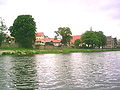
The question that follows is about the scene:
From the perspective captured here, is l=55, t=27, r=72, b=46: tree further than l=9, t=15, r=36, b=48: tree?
Yes


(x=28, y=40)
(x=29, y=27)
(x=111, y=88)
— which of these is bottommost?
(x=111, y=88)

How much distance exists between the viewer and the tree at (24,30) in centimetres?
10000

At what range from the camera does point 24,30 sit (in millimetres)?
100062

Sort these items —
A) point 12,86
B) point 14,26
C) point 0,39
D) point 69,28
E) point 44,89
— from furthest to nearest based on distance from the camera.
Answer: point 69,28 → point 14,26 → point 0,39 → point 12,86 → point 44,89

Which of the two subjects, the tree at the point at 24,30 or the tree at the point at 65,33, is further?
the tree at the point at 65,33

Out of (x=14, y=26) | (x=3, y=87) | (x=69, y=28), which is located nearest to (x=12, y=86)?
(x=3, y=87)

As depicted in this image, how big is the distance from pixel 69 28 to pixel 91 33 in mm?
17278

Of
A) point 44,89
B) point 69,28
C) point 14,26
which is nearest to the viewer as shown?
point 44,89

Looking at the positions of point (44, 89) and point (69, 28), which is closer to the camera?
point (44, 89)

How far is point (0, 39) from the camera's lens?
97750mm

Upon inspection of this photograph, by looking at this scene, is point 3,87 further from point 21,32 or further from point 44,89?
point 21,32

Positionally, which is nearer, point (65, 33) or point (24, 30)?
point (24, 30)

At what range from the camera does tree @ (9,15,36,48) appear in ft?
328

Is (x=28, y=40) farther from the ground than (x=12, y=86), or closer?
farther from the ground
